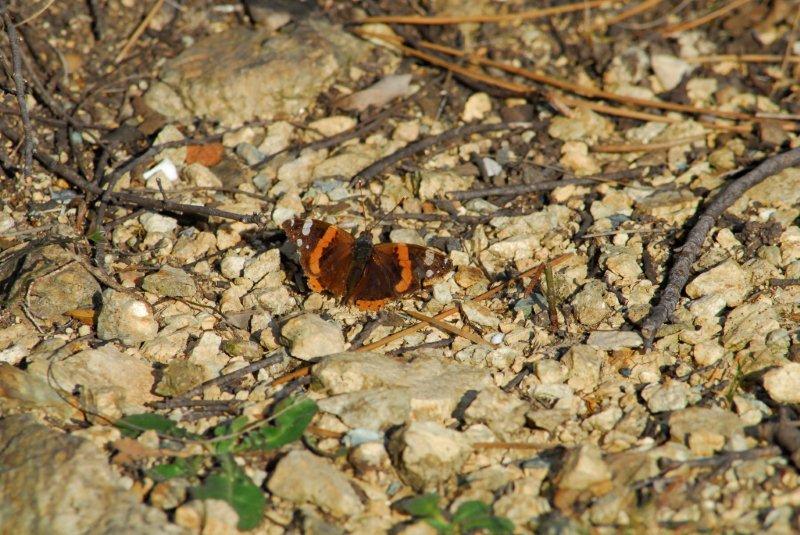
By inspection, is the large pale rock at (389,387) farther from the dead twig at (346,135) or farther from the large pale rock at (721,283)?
the dead twig at (346,135)

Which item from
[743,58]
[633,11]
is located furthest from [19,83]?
[743,58]

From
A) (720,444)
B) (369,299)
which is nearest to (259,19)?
(369,299)

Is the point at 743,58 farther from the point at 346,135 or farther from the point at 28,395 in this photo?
the point at 28,395

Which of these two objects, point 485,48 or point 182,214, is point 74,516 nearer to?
point 182,214

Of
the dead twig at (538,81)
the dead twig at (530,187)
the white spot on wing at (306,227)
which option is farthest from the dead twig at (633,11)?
the white spot on wing at (306,227)

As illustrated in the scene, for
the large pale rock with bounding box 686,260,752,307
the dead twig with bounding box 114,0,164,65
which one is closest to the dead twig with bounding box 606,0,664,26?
the large pale rock with bounding box 686,260,752,307

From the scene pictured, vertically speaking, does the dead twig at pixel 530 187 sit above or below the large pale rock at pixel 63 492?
above

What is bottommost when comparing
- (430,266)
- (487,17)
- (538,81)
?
(430,266)
